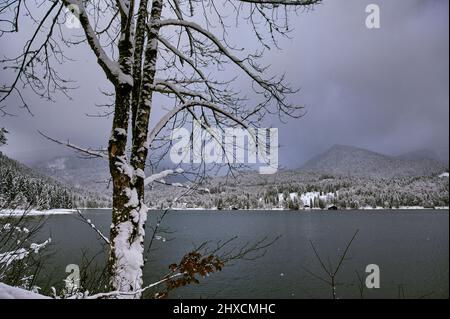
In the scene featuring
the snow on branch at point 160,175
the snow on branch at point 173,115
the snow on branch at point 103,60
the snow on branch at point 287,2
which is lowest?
the snow on branch at point 160,175

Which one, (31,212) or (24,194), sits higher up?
(24,194)

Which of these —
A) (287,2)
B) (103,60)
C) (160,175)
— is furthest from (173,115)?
(287,2)

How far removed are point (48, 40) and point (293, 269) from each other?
33236 millimetres

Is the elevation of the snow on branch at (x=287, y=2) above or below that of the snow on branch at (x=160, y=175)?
above

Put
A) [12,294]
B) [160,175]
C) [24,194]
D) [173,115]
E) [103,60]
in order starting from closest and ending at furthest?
[12,294]
[103,60]
[160,175]
[173,115]
[24,194]

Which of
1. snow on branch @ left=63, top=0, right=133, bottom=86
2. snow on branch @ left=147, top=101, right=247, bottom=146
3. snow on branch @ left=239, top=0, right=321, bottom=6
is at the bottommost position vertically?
snow on branch @ left=147, top=101, right=247, bottom=146

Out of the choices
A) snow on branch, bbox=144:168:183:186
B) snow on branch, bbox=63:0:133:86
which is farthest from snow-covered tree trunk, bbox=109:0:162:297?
snow on branch, bbox=144:168:183:186

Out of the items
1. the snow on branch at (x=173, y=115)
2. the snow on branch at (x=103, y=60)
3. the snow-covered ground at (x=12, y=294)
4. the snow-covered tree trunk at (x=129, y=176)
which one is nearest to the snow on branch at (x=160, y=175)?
the snow-covered tree trunk at (x=129, y=176)

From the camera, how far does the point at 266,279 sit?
1124 inches

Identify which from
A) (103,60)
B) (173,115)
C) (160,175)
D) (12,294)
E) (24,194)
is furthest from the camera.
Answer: (24,194)

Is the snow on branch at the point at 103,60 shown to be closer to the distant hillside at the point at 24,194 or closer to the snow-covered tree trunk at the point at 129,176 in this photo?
the snow-covered tree trunk at the point at 129,176

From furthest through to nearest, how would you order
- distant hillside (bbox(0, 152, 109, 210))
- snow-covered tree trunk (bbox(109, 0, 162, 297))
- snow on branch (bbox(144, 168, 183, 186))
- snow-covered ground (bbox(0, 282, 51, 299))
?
distant hillside (bbox(0, 152, 109, 210))
snow on branch (bbox(144, 168, 183, 186))
snow-covered tree trunk (bbox(109, 0, 162, 297))
snow-covered ground (bbox(0, 282, 51, 299))

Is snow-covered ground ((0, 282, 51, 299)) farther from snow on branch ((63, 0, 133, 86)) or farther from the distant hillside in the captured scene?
snow on branch ((63, 0, 133, 86))

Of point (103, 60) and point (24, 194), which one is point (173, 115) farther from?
point (24, 194)
